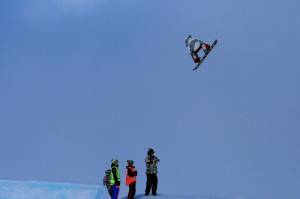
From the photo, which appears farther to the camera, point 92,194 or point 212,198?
point 92,194

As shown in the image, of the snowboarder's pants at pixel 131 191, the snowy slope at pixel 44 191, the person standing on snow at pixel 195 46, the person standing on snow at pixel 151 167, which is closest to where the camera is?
the person standing on snow at pixel 195 46

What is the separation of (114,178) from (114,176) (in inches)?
3.0

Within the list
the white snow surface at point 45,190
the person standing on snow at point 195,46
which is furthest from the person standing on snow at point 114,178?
the white snow surface at point 45,190

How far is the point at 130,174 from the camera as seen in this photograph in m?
21.0

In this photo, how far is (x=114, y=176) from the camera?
20.6 meters

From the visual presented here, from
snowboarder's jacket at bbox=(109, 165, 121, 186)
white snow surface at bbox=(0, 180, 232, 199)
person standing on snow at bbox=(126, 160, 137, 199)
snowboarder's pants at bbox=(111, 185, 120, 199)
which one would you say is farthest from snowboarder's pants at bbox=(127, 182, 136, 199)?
white snow surface at bbox=(0, 180, 232, 199)

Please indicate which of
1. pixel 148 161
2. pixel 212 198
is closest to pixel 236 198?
pixel 212 198

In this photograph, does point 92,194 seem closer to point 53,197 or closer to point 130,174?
point 53,197

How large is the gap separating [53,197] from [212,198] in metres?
17.0

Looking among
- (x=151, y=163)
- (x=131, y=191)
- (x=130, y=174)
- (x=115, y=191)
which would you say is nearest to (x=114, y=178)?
(x=115, y=191)

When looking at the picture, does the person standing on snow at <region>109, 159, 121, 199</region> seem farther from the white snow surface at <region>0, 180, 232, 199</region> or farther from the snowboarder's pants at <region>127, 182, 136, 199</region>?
the white snow surface at <region>0, 180, 232, 199</region>

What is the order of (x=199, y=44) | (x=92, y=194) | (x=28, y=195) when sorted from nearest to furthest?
(x=199, y=44)
(x=28, y=195)
(x=92, y=194)

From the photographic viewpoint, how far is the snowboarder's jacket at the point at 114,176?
20.5 m

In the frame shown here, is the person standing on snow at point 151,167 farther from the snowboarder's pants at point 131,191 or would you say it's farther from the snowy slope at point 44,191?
the snowy slope at point 44,191
